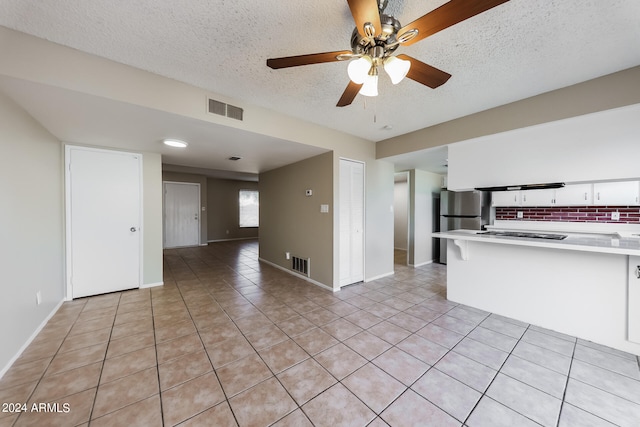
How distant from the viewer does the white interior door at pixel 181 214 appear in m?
6.93

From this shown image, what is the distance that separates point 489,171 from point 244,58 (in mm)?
3054

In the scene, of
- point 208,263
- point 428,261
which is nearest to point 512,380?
point 428,261

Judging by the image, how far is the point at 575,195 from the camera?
2.76 m

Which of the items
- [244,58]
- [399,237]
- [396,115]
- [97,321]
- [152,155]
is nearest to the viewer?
[244,58]

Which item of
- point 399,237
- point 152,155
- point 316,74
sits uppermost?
point 316,74

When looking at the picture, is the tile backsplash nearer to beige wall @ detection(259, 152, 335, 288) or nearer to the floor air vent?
beige wall @ detection(259, 152, 335, 288)

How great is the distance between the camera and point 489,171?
293 centimetres

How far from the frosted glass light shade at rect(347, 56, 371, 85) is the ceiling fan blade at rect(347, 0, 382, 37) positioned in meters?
0.13

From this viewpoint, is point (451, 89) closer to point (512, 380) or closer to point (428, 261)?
point (512, 380)

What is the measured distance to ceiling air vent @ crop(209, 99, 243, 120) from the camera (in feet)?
7.60

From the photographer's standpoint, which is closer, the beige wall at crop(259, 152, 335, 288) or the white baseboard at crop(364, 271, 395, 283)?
the beige wall at crop(259, 152, 335, 288)

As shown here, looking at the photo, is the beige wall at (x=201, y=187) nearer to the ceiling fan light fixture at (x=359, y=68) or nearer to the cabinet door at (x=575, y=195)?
the ceiling fan light fixture at (x=359, y=68)

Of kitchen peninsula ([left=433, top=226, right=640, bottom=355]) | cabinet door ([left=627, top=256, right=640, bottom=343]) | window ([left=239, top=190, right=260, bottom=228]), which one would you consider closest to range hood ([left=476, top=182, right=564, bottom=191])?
kitchen peninsula ([left=433, top=226, right=640, bottom=355])

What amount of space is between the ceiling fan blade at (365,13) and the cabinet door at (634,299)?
2.89 meters
